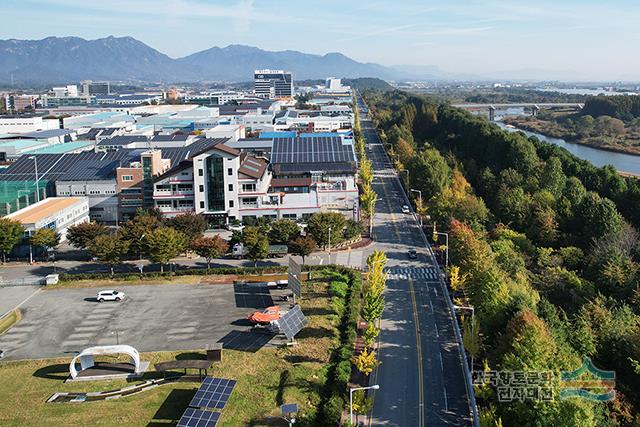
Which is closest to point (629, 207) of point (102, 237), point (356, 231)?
point (356, 231)

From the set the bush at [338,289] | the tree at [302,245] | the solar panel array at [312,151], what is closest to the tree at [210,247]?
the tree at [302,245]

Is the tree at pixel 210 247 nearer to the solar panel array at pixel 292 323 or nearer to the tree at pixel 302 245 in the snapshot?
the tree at pixel 302 245

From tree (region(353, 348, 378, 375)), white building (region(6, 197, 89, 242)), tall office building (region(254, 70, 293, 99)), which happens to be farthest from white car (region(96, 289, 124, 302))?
tall office building (region(254, 70, 293, 99))

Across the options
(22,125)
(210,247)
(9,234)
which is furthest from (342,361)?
(22,125)

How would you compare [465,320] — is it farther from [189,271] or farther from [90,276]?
[90,276]

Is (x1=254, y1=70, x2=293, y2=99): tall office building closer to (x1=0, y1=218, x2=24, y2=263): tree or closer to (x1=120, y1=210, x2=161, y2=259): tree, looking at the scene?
(x1=120, y1=210, x2=161, y2=259): tree

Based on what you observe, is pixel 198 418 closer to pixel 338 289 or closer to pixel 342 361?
pixel 342 361
